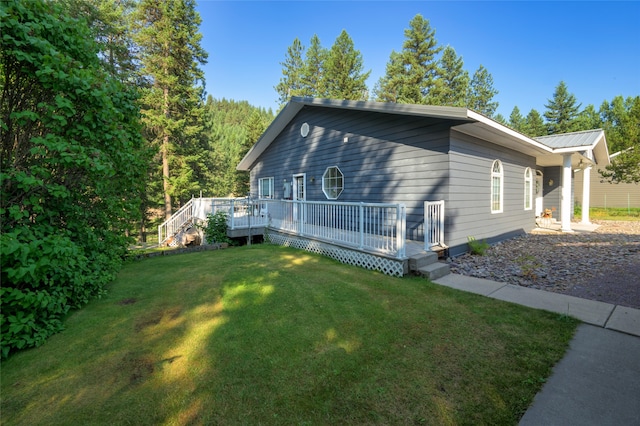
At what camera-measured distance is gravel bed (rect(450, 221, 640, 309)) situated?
4.29m

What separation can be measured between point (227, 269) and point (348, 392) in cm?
380

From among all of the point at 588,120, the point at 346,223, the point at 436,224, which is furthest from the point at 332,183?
the point at 588,120

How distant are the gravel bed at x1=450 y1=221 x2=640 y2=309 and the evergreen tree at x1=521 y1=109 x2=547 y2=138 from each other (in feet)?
112

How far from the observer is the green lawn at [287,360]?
1.93 meters

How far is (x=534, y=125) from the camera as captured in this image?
37.0m

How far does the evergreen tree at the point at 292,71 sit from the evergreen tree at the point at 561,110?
99.1 ft

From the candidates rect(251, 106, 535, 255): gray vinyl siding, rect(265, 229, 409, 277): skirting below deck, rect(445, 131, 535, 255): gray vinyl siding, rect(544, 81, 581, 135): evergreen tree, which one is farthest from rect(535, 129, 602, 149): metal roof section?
rect(544, 81, 581, 135): evergreen tree

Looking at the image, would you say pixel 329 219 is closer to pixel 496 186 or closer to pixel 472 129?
pixel 472 129

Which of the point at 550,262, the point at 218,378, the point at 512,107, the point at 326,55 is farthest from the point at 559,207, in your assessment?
the point at 512,107

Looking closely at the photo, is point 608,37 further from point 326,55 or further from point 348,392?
point 326,55

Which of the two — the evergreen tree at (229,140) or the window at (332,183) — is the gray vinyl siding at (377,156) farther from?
the evergreen tree at (229,140)

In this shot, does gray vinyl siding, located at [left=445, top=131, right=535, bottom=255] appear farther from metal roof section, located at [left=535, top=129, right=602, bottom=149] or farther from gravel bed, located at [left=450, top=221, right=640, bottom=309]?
metal roof section, located at [left=535, top=129, right=602, bottom=149]

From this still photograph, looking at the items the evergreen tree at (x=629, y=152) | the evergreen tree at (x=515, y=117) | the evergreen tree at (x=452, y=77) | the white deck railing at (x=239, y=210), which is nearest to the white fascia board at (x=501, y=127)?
the white deck railing at (x=239, y=210)

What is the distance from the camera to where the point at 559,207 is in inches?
531
